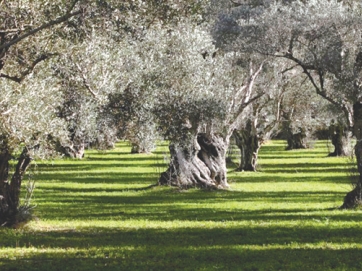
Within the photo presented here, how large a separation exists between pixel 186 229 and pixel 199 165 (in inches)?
632

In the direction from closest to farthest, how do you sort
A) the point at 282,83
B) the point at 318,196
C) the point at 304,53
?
the point at 304,53 → the point at 318,196 → the point at 282,83

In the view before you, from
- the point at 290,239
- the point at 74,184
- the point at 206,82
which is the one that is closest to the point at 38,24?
the point at 290,239

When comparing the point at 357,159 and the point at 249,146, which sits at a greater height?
the point at 249,146

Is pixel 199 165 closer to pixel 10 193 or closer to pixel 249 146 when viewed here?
pixel 249 146

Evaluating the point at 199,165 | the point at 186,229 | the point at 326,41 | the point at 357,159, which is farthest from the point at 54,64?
the point at 199,165

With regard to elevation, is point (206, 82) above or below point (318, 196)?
above

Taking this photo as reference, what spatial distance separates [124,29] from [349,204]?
15.3m

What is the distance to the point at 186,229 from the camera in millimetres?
23000

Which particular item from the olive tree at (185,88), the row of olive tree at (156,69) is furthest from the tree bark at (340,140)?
the olive tree at (185,88)

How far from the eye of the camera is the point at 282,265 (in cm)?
1608

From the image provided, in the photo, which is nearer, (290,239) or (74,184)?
(290,239)

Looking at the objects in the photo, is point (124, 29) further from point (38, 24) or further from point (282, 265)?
point (282, 265)

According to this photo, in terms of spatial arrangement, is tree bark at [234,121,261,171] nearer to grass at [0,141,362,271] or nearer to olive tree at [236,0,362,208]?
grass at [0,141,362,271]

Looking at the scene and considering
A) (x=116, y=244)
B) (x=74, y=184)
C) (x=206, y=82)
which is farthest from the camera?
(x=74, y=184)
